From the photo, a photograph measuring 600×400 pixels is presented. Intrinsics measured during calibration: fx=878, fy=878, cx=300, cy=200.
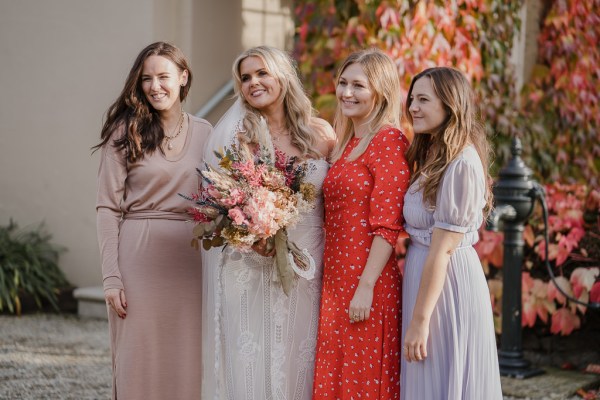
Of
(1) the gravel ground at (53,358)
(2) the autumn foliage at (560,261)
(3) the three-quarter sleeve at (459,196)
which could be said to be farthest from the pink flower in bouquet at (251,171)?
(2) the autumn foliage at (560,261)

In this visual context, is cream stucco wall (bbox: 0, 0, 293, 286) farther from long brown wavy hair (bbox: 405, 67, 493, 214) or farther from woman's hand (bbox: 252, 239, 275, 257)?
long brown wavy hair (bbox: 405, 67, 493, 214)

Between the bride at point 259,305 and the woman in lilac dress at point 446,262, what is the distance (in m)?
0.51

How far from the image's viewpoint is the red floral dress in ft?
11.6

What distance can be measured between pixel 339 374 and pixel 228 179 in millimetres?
947

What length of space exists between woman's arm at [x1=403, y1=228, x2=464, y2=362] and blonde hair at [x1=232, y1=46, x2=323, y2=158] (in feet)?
2.83

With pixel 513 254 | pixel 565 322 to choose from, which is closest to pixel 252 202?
pixel 513 254

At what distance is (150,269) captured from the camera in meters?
3.84

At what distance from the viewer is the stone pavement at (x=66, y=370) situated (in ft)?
17.1

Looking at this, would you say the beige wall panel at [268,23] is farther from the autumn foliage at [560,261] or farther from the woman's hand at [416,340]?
the woman's hand at [416,340]

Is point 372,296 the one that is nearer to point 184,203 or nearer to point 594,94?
point 184,203

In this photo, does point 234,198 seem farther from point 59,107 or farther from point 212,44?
point 59,107

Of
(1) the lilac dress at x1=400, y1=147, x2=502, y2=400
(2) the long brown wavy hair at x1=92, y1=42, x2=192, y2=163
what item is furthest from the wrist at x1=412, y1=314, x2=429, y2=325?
(2) the long brown wavy hair at x1=92, y1=42, x2=192, y2=163

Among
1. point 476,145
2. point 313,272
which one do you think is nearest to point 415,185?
point 476,145

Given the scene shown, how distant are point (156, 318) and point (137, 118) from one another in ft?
2.89
